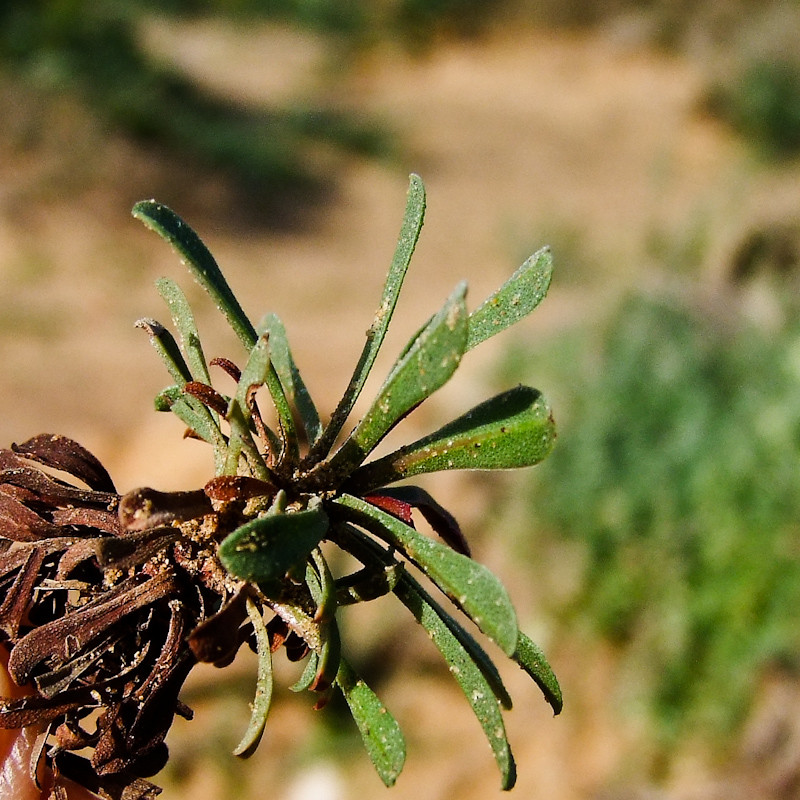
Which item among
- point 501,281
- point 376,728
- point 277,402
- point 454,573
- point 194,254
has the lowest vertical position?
point 376,728

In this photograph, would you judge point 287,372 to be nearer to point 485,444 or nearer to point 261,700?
point 485,444

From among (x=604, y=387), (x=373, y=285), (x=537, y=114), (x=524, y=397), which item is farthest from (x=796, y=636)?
(x=537, y=114)

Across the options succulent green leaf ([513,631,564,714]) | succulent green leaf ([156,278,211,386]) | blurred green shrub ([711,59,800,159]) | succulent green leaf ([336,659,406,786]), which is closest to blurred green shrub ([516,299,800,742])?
succulent green leaf ([513,631,564,714])

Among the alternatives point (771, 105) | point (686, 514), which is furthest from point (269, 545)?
point (771, 105)

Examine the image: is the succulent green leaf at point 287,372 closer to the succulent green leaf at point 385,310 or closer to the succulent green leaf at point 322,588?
the succulent green leaf at point 385,310

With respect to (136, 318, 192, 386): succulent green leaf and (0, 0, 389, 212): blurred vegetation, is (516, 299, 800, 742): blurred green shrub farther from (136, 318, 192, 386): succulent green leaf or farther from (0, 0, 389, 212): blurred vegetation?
(0, 0, 389, 212): blurred vegetation

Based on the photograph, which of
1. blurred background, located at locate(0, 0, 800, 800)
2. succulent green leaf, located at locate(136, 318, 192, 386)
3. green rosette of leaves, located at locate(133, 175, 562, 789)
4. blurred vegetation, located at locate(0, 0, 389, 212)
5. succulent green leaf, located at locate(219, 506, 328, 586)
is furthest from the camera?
blurred vegetation, located at locate(0, 0, 389, 212)
